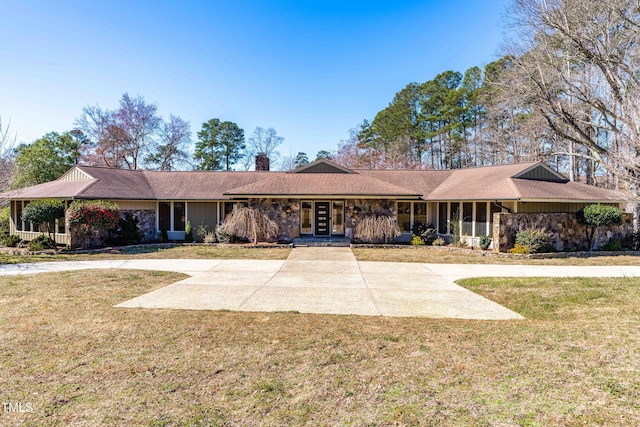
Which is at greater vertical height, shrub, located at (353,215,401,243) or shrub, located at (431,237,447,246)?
shrub, located at (353,215,401,243)

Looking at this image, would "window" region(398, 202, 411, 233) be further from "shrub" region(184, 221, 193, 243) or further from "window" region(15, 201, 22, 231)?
"window" region(15, 201, 22, 231)

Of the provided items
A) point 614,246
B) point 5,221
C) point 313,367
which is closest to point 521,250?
point 614,246

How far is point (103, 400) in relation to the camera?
319 centimetres

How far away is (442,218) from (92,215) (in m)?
17.1

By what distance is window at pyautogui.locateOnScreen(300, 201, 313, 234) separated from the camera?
18156 millimetres

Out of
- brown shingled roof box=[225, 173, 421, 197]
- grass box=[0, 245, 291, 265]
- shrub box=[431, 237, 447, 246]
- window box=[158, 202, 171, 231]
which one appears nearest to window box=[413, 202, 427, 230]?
brown shingled roof box=[225, 173, 421, 197]

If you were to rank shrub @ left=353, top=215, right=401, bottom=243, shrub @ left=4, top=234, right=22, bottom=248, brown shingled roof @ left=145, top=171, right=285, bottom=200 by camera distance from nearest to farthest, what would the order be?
1. shrub @ left=4, top=234, right=22, bottom=248
2. shrub @ left=353, top=215, right=401, bottom=243
3. brown shingled roof @ left=145, top=171, right=285, bottom=200

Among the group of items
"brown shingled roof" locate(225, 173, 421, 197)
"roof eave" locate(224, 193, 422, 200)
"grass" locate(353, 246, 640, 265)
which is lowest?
"grass" locate(353, 246, 640, 265)

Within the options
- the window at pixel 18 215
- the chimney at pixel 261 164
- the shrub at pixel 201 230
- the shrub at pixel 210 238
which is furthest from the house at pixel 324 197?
the chimney at pixel 261 164

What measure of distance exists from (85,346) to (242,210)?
12.8 metres

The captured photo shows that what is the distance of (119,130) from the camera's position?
31516 millimetres

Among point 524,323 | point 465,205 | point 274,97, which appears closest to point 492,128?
point 465,205

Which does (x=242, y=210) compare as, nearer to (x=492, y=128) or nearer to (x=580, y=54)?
(x=580, y=54)

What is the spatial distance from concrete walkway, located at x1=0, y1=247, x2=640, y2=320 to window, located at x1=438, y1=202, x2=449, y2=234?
6095 mm
